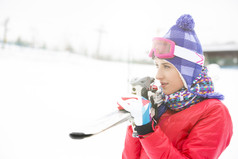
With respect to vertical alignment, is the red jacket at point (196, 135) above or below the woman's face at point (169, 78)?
below

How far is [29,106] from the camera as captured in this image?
180 inches

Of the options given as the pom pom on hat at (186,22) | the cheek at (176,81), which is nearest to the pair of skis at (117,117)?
the cheek at (176,81)

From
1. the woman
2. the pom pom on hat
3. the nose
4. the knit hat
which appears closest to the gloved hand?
the woman

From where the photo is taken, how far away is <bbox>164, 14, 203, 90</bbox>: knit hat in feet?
3.74

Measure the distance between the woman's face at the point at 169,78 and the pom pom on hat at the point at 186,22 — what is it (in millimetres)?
343

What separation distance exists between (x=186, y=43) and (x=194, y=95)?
443 mm

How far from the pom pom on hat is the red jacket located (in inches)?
25.0

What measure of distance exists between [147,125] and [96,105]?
4328mm

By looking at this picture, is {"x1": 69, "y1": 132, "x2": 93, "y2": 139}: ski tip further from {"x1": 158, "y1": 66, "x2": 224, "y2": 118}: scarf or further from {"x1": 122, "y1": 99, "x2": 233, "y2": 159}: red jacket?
{"x1": 158, "y1": 66, "x2": 224, "y2": 118}: scarf

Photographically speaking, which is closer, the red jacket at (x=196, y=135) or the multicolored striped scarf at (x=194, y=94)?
the red jacket at (x=196, y=135)

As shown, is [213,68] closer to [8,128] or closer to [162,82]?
[162,82]

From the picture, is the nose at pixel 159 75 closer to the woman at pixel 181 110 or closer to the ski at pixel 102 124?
the woman at pixel 181 110

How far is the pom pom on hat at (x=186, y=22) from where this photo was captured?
115 centimetres

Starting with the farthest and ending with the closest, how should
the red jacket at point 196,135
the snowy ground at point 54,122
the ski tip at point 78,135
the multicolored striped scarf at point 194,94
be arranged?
the snowy ground at point 54,122, the multicolored striped scarf at point 194,94, the red jacket at point 196,135, the ski tip at point 78,135
